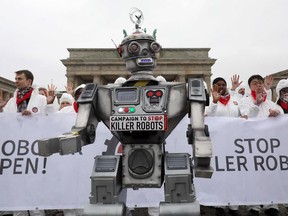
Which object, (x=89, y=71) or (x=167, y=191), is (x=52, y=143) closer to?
(x=167, y=191)

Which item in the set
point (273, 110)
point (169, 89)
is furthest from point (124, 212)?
point (273, 110)

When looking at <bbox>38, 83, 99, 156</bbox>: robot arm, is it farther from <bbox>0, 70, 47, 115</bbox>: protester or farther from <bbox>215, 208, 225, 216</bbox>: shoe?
<bbox>215, 208, 225, 216</bbox>: shoe

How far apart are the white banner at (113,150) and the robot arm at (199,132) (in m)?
2.02

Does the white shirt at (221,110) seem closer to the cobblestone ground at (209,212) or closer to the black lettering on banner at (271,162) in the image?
the black lettering on banner at (271,162)

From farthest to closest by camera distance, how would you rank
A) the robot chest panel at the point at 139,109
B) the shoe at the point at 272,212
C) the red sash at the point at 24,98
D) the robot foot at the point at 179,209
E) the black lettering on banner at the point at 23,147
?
the red sash at the point at 24,98 → the shoe at the point at 272,212 → the black lettering on banner at the point at 23,147 → the robot chest panel at the point at 139,109 → the robot foot at the point at 179,209

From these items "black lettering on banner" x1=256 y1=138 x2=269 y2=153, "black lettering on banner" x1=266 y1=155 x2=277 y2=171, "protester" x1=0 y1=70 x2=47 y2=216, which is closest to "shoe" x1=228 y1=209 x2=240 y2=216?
"black lettering on banner" x1=266 y1=155 x2=277 y2=171

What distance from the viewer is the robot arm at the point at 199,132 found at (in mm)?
2453

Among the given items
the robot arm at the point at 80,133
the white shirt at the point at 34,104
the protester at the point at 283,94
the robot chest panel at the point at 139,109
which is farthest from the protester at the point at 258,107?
the white shirt at the point at 34,104

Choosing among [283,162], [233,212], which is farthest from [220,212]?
[283,162]

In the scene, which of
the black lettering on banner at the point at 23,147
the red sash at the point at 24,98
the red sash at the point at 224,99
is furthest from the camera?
the red sash at the point at 224,99

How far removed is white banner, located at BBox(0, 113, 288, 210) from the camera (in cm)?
443

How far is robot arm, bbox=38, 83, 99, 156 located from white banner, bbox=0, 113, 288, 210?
1824 mm

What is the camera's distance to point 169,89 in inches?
114

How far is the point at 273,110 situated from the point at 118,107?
9.31 ft
